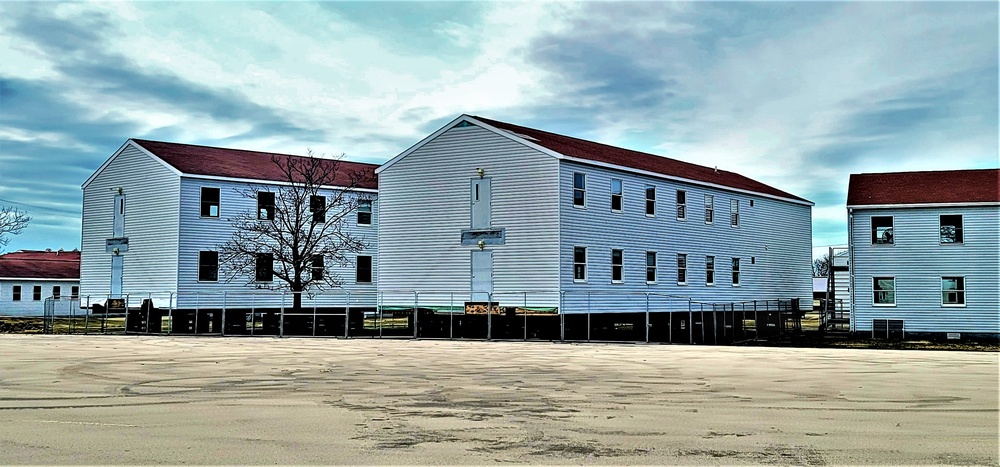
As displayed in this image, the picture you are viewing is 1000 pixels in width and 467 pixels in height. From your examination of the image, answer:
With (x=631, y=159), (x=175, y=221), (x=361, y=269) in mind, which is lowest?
(x=361, y=269)

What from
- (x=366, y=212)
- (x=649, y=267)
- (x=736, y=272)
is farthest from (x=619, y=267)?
(x=366, y=212)

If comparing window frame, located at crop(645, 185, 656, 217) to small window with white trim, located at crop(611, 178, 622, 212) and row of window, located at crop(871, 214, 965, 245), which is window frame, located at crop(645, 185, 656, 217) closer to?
small window with white trim, located at crop(611, 178, 622, 212)

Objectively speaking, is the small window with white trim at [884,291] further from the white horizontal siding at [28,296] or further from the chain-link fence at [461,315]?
the white horizontal siding at [28,296]

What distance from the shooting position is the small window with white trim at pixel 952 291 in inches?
1654

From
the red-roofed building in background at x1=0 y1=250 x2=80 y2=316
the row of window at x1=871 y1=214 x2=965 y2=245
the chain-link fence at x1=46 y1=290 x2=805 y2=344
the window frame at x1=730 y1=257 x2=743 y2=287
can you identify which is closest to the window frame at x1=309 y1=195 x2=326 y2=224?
the chain-link fence at x1=46 y1=290 x2=805 y2=344

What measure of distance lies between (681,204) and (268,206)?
18.3 meters

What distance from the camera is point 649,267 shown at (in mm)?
41500

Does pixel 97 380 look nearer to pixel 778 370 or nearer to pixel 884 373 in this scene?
pixel 778 370

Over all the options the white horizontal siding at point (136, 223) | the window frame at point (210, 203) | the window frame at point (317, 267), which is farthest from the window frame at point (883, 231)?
the white horizontal siding at point (136, 223)

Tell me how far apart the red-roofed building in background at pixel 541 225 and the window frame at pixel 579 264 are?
49 mm

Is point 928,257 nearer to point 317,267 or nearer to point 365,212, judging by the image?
point 365,212

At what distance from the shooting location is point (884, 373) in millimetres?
20625

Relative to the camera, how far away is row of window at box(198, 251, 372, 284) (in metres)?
45.2

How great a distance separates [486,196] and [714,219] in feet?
42.0
